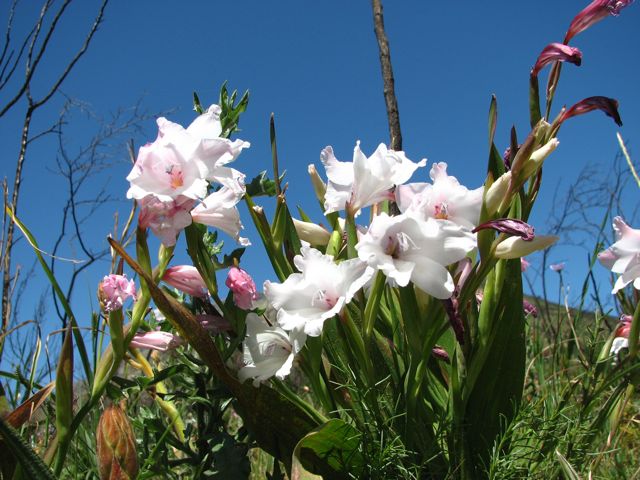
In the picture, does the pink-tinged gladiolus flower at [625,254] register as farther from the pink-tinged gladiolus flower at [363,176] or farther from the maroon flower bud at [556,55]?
the pink-tinged gladiolus flower at [363,176]

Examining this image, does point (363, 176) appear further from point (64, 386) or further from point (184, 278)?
point (64, 386)

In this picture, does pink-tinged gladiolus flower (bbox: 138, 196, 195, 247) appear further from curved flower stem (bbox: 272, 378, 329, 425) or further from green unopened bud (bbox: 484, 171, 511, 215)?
green unopened bud (bbox: 484, 171, 511, 215)

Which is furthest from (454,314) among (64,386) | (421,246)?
(64,386)

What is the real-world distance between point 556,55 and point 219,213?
0.49m

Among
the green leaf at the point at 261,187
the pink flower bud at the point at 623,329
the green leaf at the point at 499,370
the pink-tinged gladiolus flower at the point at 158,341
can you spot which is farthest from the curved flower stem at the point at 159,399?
the pink flower bud at the point at 623,329

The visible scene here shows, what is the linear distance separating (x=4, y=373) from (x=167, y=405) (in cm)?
25

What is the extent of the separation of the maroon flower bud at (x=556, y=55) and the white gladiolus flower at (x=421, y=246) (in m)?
0.30

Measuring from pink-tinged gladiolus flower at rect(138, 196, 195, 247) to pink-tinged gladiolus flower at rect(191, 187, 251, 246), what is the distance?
1.5 inches

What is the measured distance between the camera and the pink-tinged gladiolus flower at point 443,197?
74 centimetres

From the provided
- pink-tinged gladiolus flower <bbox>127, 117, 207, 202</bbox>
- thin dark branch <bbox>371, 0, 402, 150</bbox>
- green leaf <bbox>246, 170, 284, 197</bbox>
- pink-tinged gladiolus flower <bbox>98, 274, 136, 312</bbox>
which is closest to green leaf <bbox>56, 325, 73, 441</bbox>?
pink-tinged gladiolus flower <bbox>98, 274, 136, 312</bbox>

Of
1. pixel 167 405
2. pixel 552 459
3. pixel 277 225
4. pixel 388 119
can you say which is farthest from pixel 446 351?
pixel 388 119

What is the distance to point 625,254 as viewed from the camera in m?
0.90

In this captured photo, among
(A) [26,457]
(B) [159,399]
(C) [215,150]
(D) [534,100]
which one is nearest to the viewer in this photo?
(A) [26,457]

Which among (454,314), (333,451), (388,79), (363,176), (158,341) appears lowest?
(333,451)
